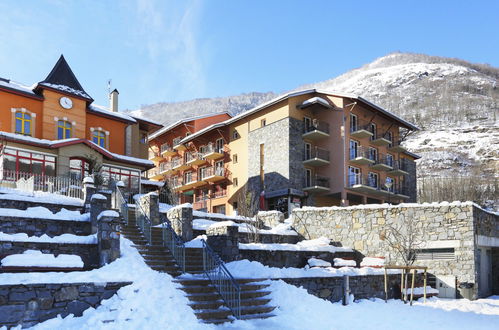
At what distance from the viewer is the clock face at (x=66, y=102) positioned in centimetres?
2956

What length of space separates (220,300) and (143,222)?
5482 millimetres

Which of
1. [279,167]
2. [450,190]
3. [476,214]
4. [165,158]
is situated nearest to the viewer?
[476,214]

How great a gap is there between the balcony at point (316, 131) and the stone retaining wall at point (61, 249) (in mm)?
25561

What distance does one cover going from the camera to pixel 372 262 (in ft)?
65.7

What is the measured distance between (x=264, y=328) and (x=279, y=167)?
26193 millimetres

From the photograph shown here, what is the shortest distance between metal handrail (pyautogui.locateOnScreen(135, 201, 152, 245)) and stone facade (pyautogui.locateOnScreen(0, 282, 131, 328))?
5018 millimetres

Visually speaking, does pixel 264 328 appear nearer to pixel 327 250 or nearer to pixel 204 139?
pixel 327 250

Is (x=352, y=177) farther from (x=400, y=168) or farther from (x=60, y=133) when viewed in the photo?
(x=60, y=133)

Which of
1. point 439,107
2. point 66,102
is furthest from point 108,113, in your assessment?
point 439,107

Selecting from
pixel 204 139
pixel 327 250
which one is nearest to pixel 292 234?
pixel 327 250

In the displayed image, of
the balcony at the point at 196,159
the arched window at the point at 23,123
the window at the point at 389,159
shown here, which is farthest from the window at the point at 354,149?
the arched window at the point at 23,123

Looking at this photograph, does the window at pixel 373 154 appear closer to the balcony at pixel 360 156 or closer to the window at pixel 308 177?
the balcony at pixel 360 156

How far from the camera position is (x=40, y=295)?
988 cm

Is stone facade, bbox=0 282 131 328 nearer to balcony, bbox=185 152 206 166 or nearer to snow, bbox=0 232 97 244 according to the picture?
snow, bbox=0 232 97 244
